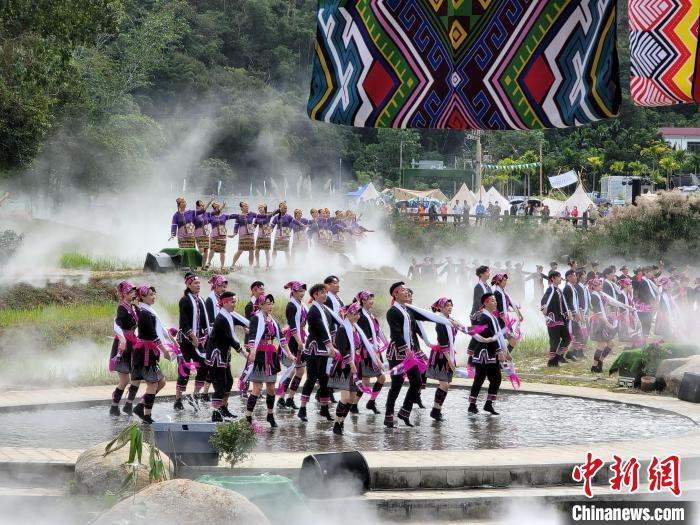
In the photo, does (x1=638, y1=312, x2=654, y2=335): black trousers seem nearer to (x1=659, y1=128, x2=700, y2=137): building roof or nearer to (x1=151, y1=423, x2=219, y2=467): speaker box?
(x1=151, y1=423, x2=219, y2=467): speaker box

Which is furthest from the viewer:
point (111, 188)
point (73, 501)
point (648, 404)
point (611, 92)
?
point (111, 188)

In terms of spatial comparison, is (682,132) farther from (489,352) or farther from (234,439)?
(234,439)

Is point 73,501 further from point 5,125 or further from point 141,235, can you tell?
point 141,235

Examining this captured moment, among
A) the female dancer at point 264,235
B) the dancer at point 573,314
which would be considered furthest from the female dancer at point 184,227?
the dancer at point 573,314

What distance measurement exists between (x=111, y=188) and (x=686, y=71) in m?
40.5

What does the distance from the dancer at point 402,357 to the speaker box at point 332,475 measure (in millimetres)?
4076

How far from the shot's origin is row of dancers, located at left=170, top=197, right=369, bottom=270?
25.8 metres

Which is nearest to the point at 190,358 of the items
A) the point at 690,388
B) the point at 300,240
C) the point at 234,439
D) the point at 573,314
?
the point at 234,439

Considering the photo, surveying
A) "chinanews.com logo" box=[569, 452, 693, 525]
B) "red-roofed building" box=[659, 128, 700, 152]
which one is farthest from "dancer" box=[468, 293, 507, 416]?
"red-roofed building" box=[659, 128, 700, 152]

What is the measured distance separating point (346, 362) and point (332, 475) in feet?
13.4

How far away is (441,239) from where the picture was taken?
134 feet

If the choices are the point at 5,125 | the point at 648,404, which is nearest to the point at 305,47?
the point at 5,125

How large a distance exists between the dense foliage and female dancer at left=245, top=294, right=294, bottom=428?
73.8 ft

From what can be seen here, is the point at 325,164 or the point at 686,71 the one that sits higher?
the point at 325,164
